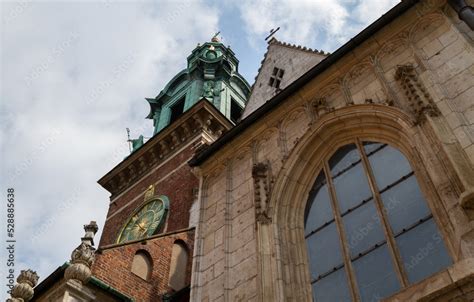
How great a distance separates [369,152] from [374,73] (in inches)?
64.9

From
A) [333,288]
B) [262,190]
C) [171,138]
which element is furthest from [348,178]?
[171,138]

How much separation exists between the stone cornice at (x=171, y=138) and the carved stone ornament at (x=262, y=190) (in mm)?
9746

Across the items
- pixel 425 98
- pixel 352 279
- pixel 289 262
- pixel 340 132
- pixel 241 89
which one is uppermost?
pixel 241 89

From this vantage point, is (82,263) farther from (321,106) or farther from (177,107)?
(177,107)

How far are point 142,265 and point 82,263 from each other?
8.14 feet

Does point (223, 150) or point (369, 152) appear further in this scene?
point (223, 150)

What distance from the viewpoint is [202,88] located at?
1050 inches

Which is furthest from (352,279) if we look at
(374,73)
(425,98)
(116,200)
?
(116,200)

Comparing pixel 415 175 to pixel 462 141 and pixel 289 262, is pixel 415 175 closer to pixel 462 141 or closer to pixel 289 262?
pixel 462 141

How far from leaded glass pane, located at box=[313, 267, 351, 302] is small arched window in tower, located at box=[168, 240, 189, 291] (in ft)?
15.0

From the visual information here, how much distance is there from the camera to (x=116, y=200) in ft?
71.4

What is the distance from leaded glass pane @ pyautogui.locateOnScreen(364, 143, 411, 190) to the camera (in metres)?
8.66

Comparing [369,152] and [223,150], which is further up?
[223,150]

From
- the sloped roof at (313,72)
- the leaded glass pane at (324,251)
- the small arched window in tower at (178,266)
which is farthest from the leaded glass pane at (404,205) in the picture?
the small arched window in tower at (178,266)
